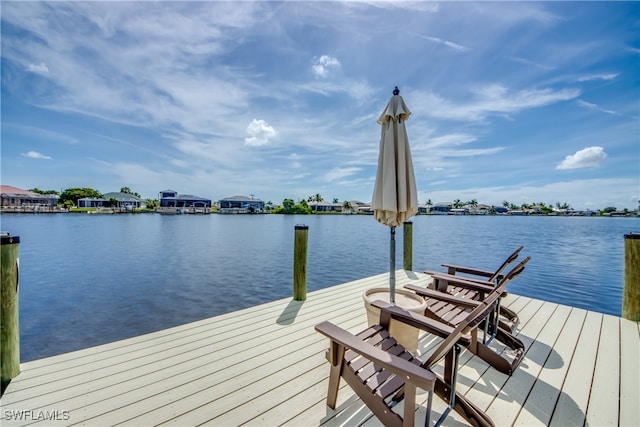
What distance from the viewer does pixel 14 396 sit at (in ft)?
5.85

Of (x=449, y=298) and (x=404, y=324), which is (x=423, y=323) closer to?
(x=404, y=324)

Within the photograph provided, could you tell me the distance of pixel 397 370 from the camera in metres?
1.25

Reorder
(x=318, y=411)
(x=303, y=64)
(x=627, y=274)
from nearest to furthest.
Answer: (x=318, y=411) → (x=627, y=274) → (x=303, y=64)

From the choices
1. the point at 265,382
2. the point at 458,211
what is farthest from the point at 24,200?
the point at 458,211

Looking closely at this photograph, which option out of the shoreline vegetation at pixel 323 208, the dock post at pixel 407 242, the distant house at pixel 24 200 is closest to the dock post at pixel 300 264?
the dock post at pixel 407 242

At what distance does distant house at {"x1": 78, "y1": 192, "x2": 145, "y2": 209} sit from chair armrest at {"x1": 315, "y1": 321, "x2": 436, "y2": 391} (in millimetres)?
81692

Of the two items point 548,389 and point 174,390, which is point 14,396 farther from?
point 548,389

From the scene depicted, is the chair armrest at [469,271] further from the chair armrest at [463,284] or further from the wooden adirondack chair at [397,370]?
the wooden adirondack chair at [397,370]

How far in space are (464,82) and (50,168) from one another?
1685 inches

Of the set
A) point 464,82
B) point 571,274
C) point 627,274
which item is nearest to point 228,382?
point 627,274

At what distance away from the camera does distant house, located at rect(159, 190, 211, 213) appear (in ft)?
232

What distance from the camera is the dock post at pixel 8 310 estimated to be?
6.25 feet

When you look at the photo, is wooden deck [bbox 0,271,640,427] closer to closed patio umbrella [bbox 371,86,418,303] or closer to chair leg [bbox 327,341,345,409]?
chair leg [bbox 327,341,345,409]

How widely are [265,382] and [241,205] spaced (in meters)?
81.6
